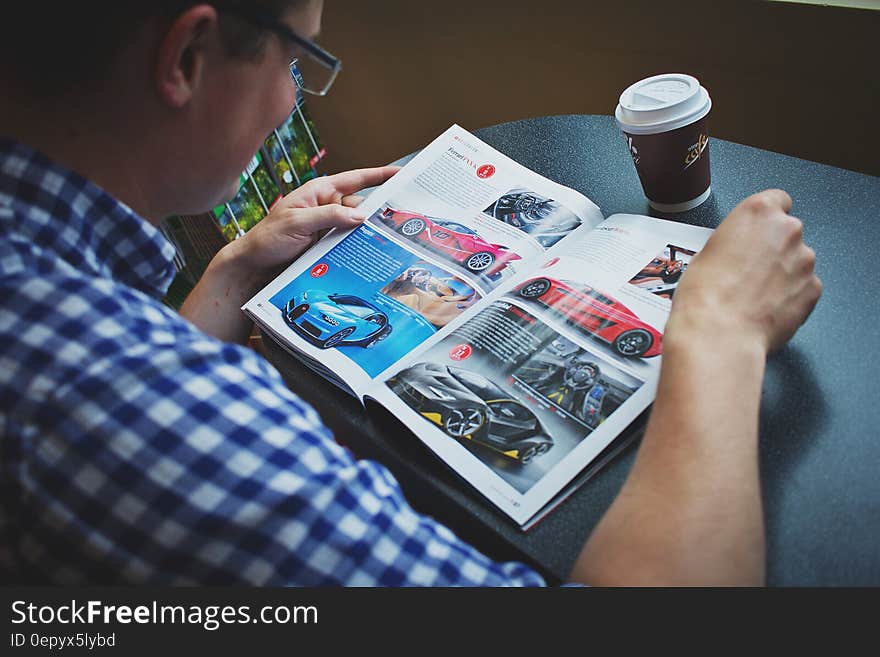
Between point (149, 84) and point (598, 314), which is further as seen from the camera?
point (598, 314)

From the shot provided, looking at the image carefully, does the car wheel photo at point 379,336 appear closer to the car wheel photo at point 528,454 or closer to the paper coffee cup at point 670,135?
the car wheel photo at point 528,454

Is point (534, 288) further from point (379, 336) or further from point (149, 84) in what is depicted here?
point (149, 84)

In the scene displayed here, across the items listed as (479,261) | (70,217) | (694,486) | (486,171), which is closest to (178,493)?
(70,217)

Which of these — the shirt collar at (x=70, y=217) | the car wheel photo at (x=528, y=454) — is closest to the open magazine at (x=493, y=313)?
the car wheel photo at (x=528, y=454)

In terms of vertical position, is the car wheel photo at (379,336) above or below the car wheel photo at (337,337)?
above

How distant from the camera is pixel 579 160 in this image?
3.39ft

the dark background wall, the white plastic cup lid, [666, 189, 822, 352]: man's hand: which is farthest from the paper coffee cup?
the dark background wall

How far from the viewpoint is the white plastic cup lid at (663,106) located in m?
0.84

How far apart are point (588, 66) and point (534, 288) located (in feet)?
2.95

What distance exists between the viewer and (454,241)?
0.93 metres

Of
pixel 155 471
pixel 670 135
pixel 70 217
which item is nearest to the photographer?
pixel 155 471

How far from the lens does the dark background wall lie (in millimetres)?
1240

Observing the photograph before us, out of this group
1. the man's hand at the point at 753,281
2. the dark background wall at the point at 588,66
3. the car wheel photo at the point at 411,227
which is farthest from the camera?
the dark background wall at the point at 588,66

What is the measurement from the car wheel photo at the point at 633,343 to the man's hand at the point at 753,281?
0.05 m
